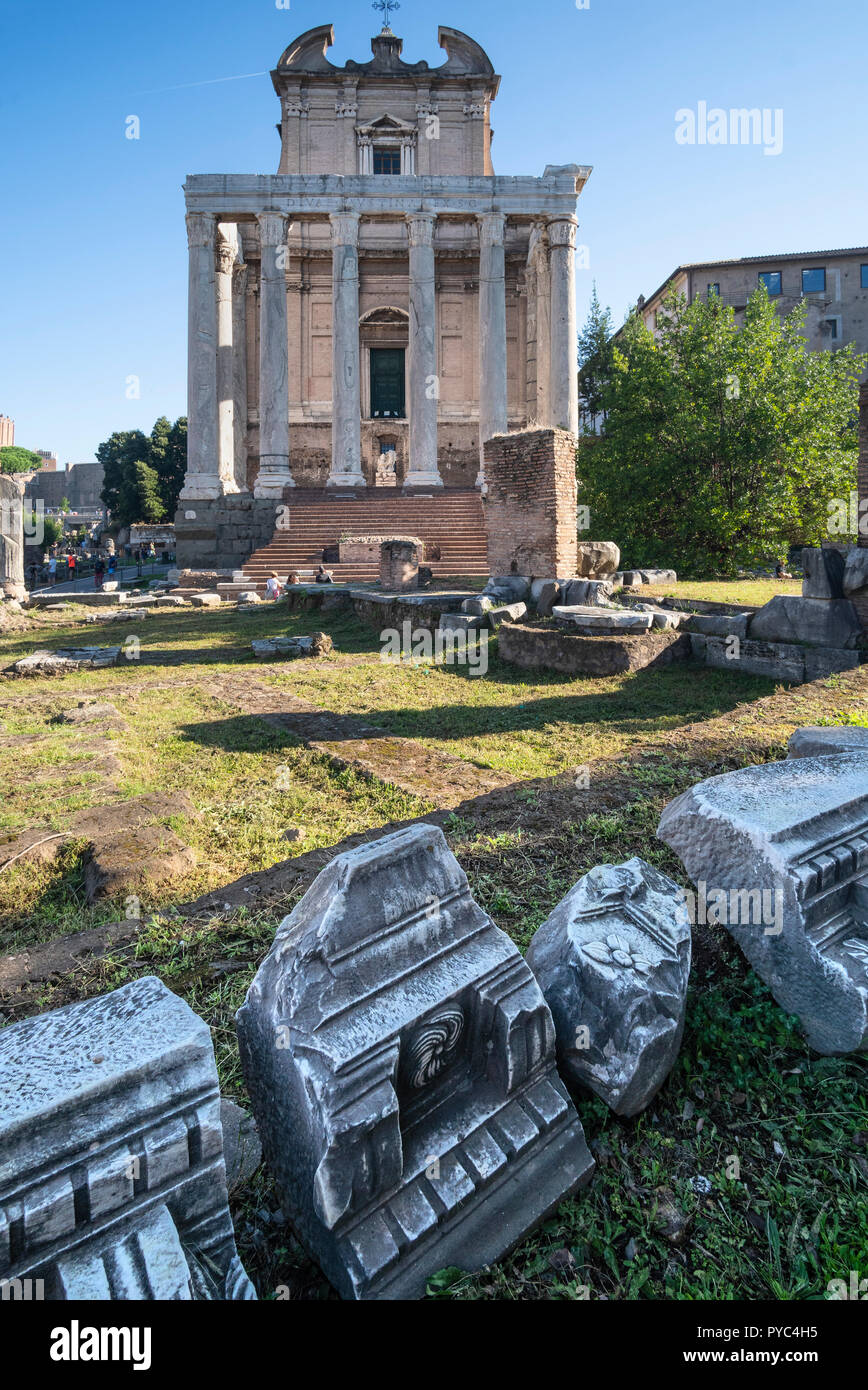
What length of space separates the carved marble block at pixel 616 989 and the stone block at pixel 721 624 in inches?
297

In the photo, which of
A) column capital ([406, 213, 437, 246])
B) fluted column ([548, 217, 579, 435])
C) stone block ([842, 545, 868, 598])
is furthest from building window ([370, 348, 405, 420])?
stone block ([842, 545, 868, 598])

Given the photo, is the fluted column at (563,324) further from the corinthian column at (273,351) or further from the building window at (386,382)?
the corinthian column at (273,351)

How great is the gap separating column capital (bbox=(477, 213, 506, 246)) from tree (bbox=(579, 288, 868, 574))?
8769mm

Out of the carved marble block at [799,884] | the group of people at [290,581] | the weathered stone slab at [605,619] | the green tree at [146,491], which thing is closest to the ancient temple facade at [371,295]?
the group of people at [290,581]

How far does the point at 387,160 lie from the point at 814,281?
1958 centimetres

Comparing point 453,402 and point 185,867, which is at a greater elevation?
point 453,402

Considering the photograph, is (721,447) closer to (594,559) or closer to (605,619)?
(594,559)

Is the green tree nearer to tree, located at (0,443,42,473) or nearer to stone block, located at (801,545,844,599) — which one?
stone block, located at (801,545,844,599)

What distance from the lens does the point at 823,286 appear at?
35469mm

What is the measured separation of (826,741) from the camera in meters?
3.82

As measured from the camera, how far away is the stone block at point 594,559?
13.1 meters

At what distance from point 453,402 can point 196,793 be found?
2668 centimetres
